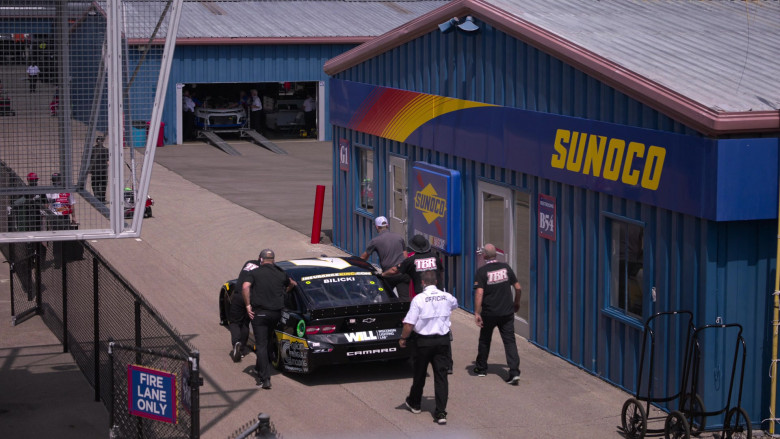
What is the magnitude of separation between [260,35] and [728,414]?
102 ft

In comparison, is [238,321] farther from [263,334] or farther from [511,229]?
[511,229]

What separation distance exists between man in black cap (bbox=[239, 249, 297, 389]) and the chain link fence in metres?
0.92

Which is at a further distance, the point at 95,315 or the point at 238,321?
the point at 238,321

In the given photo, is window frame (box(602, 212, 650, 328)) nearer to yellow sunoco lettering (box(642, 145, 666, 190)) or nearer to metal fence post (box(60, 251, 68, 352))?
yellow sunoco lettering (box(642, 145, 666, 190))

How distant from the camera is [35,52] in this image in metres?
10.5

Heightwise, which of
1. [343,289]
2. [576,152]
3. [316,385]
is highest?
[576,152]

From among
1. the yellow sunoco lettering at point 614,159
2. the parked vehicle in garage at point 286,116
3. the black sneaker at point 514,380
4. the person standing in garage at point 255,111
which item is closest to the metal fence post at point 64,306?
the black sneaker at point 514,380

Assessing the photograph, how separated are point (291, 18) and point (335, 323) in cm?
3045

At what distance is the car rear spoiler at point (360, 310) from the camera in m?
13.2

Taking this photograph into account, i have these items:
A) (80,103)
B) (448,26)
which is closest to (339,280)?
(80,103)

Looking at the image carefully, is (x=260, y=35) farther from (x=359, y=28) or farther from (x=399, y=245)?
(x=399, y=245)

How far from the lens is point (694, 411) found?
11.7m

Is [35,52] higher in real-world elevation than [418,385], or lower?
higher

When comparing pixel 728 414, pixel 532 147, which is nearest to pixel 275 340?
pixel 532 147
